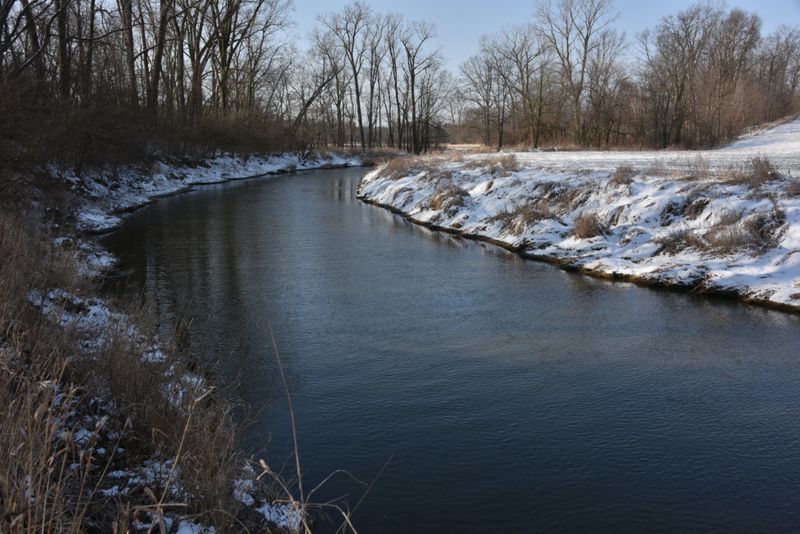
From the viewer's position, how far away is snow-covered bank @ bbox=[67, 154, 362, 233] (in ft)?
62.5

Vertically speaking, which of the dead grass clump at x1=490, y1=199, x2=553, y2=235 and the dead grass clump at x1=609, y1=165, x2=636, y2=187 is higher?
the dead grass clump at x1=609, y1=165, x2=636, y2=187

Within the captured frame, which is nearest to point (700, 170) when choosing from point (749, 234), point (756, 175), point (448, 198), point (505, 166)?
point (756, 175)

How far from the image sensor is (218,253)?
47.3ft

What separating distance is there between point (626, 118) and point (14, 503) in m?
46.6

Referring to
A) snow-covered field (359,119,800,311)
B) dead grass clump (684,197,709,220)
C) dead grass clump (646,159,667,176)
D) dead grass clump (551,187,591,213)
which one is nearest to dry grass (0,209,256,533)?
snow-covered field (359,119,800,311)

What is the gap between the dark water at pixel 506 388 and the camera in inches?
195

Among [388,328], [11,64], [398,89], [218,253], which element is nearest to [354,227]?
[218,253]

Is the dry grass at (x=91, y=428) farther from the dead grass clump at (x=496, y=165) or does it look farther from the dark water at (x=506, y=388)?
the dead grass clump at (x=496, y=165)

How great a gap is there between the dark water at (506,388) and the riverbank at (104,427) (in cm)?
93

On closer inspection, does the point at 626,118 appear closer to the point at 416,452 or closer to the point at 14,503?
the point at 416,452

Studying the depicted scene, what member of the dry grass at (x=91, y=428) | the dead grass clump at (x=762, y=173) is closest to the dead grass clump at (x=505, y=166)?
the dead grass clump at (x=762, y=173)

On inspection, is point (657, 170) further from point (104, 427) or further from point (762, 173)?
point (104, 427)

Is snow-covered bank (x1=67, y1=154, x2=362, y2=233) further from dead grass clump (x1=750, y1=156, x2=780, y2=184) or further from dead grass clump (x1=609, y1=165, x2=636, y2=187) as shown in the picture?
dead grass clump (x1=750, y1=156, x2=780, y2=184)

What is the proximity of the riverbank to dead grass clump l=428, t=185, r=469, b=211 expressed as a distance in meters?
12.2
